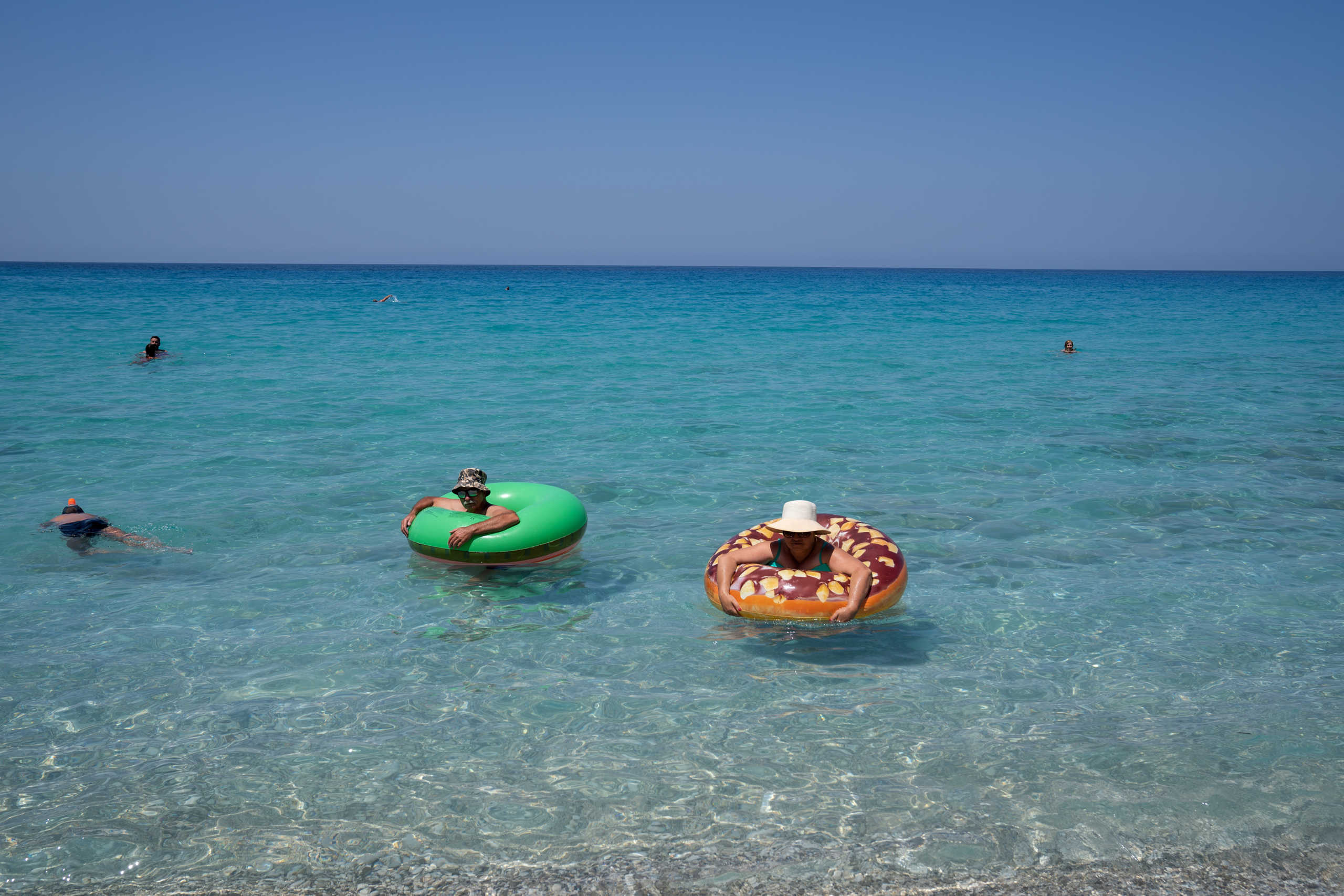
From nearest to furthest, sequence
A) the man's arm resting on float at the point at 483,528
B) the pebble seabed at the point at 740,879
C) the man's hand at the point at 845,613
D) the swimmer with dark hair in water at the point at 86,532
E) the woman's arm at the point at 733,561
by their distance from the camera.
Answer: the pebble seabed at the point at 740,879
the man's hand at the point at 845,613
the woman's arm at the point at 733,561
the man's arm resting on float at the point at 483,528
the swimmer with dark hair in water at the point at 86,532

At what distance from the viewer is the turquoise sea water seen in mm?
3975

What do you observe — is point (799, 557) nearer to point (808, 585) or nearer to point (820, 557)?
point (820, 557)

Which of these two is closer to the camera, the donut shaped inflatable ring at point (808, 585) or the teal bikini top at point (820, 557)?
the donut shaped inflatable ring at point (808, 585)

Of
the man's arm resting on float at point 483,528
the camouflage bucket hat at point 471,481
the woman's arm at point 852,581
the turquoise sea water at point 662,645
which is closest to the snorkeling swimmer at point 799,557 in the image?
the woman's arm at point 852,581

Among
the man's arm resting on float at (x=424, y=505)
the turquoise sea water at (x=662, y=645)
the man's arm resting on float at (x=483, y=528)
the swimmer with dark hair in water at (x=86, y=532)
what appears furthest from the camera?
the swimmer with dark hair in water at (x=86, y=532)

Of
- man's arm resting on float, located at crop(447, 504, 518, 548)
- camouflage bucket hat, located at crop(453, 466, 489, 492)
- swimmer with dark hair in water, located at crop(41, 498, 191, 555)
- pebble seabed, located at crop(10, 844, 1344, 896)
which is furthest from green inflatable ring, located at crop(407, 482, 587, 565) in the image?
pebble seabed, located at crop(10, 844, 1344, 896)

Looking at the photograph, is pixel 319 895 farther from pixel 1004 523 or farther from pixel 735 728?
pixel 1004 523

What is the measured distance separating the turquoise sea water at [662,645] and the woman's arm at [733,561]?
1.04ft

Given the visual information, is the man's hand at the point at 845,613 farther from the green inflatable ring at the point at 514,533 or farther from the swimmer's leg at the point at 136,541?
the swimmer's leg at the point at 136,541

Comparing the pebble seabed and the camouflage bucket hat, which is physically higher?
the camouflage bucket hat

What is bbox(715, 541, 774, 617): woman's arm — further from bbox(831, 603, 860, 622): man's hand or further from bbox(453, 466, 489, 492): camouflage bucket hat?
bbox(453, 466, 489, 492): camouflage bucket hat

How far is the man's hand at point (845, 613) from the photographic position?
549 centimetres

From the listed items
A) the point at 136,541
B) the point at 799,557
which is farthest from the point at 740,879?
Result: the point at 136,541

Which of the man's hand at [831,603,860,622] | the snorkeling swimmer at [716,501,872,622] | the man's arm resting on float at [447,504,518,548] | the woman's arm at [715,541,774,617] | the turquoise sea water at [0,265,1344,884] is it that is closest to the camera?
the turquoise sea water at [0,265,1344,884]
